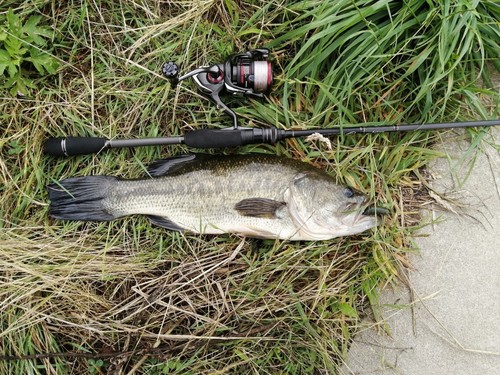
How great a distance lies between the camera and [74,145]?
3.20m

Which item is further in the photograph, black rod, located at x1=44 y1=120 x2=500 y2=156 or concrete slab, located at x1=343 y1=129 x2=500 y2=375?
concrete slab, located at x1=343 y1=129 x2=500 y2=375

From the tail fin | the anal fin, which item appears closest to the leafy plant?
the tail fin

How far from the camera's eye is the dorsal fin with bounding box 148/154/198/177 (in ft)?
10.7

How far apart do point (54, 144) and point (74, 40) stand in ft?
2.70

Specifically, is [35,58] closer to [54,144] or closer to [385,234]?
[54,144]

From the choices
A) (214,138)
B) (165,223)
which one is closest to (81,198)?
(165,223)

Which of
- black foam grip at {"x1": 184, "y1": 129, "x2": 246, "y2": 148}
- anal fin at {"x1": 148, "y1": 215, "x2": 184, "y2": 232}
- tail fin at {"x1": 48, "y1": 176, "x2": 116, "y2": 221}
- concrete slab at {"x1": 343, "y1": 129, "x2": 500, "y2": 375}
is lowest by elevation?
concrete slab at {"x1": 343, "y1": 129, "x2": 500, "y2": 375}

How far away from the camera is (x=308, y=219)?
309 centimetres

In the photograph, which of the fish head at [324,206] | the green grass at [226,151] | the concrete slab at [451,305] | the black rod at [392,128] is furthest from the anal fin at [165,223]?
the concrete slab at [451,305]

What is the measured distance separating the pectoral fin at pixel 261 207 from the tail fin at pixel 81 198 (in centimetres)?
96

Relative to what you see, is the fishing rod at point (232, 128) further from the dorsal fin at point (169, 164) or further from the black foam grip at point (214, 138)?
the dorsal fin at point (169, 164)

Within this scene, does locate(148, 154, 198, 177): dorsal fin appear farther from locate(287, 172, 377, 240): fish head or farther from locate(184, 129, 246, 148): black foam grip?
locate(287, 172, 377, 240): fish head

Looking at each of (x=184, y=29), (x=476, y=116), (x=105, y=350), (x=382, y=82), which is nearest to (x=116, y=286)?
(x=105, y=350)

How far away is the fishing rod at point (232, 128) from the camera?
312 centimetres
